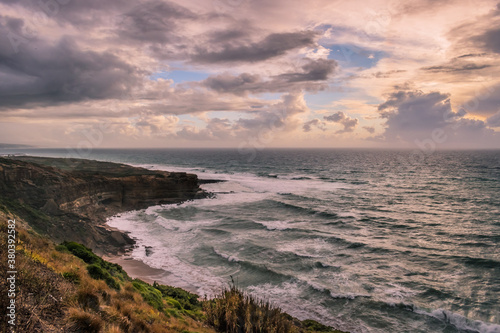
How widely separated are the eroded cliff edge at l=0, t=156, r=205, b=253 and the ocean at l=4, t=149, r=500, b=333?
3.17m

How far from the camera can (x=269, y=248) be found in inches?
1033

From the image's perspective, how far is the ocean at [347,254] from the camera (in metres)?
16.6

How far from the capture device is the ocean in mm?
16641

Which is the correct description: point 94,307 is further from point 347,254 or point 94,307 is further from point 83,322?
point 347,254

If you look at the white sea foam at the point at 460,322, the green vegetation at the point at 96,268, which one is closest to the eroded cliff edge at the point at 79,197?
the green vegetation at the point at 96,268

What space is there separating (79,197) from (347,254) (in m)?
33.1

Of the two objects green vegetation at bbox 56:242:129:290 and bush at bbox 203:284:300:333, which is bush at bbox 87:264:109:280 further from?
bush at bbox 203:284:300:333

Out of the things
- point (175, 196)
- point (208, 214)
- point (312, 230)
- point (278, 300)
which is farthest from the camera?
point (175, 196)

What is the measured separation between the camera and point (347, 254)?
81.7ft

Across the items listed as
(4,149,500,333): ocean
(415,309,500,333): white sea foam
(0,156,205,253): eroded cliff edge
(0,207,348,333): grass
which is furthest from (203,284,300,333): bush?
(0,156,205,253): eroded cliff edge

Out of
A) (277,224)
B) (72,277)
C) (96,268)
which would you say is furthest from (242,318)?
(277,224)

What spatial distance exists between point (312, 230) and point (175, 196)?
90.8 ft

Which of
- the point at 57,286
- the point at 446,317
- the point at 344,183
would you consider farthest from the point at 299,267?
the point at 344,183

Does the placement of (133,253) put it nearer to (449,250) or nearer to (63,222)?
(63,222)
